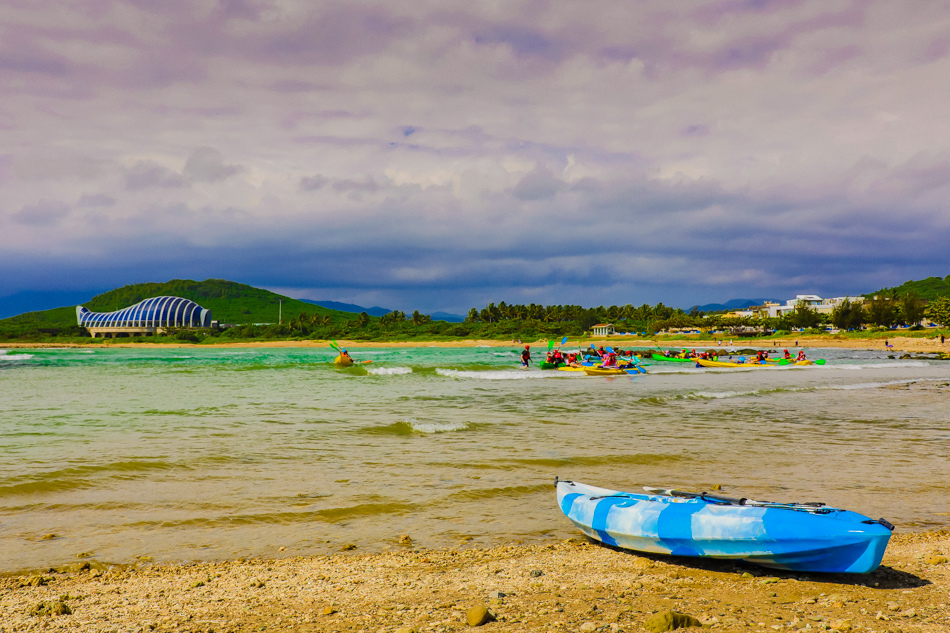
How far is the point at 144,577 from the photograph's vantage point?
5.89 m

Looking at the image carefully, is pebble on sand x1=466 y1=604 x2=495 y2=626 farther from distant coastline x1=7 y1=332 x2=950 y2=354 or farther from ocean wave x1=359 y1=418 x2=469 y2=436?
distant coastline x1=7 y1=332 x2=950 y2=354

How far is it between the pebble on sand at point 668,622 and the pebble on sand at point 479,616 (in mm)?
1212

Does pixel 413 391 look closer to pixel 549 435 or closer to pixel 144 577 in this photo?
pixel 549 435

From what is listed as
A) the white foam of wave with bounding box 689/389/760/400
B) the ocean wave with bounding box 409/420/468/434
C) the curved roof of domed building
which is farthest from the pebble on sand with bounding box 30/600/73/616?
the curved roof of domed building

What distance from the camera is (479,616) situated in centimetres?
461

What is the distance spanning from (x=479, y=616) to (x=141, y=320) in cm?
21147

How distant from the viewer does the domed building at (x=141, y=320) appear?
185 metres

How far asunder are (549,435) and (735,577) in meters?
9.14

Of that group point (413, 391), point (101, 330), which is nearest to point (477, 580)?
point (413, 391)

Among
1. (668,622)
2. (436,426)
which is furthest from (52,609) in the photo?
(436,426)

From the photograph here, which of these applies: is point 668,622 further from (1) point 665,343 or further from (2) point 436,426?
(1) point 665,343

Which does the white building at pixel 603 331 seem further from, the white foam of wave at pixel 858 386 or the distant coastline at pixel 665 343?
the white foam of wave at pixel 858 386

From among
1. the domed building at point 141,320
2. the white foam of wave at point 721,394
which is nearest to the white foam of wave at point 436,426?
the white foam of wave at point 721,394

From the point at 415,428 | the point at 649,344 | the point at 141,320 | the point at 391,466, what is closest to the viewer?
the point at 391,466
